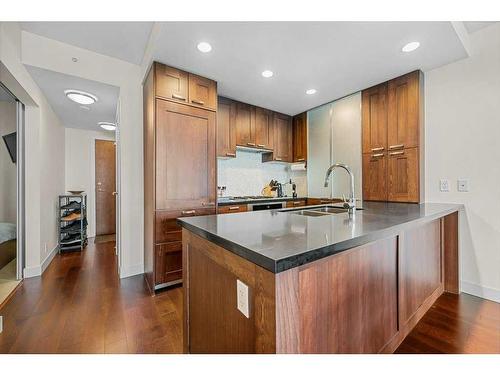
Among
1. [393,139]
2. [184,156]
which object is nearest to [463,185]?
[393,139]

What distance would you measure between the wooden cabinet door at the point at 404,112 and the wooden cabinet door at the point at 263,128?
1.72m

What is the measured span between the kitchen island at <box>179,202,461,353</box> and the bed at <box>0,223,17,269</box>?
2648 millimetres

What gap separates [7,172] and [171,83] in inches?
83.8

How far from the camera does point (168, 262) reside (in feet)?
8.02

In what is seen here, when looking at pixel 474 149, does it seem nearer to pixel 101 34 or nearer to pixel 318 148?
pixel 318 148

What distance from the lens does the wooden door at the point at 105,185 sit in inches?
191

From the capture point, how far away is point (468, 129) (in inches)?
88.6

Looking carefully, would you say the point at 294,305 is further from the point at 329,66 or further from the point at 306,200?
the point at 306,200

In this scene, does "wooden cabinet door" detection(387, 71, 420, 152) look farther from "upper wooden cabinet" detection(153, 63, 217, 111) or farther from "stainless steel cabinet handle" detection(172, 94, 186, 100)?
"stainless steel cabinet handle" detection(172, 94, 186, 100)

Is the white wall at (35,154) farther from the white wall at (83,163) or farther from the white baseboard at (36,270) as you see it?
the white wall at (83,163)

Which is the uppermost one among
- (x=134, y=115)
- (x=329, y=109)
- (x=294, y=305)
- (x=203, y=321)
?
(x=329, y=109)

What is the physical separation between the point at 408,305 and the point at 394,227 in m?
0.84

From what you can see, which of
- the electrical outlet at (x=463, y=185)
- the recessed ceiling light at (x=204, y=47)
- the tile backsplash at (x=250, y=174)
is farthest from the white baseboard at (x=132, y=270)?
the electrical outlet at (x=463, y=185)
